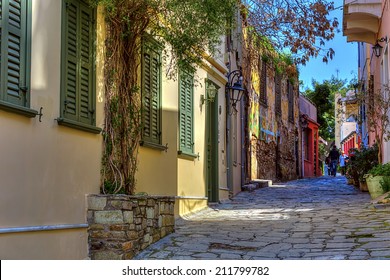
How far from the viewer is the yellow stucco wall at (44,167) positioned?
5.67m

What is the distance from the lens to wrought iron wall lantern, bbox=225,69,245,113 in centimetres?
1478

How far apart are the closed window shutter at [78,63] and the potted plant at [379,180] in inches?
263

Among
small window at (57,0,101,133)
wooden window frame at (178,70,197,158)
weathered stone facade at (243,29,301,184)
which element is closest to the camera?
small window at (57,0,101,133)

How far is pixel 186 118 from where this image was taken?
11.4 m

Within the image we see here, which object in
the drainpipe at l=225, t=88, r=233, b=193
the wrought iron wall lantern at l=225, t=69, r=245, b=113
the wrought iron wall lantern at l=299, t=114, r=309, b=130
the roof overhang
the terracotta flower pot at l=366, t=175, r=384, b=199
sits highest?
the roof overhang

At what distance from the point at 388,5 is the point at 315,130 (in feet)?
63.2

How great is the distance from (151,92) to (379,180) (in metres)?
5.20

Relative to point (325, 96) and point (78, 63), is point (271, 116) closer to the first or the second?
point (78, 63)

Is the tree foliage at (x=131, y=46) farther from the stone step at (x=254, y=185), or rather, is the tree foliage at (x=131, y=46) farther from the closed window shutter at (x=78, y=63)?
the stone step at (x=254, y=185)

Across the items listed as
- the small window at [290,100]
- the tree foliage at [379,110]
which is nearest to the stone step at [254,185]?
the tree foliage at [379,110]

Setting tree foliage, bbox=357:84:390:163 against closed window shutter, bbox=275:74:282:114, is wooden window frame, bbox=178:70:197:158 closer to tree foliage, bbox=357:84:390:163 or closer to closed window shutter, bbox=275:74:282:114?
tree foliage, bbox=357:84:390:163

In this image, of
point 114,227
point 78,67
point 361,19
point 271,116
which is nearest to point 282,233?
point 114,227

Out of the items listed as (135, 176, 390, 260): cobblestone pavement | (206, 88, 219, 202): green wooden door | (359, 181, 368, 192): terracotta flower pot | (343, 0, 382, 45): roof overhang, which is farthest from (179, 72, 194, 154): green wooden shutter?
(343, 0, 382, 45): roof overhang

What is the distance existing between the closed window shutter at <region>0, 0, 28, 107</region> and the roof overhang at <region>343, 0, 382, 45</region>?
11.3 meters
